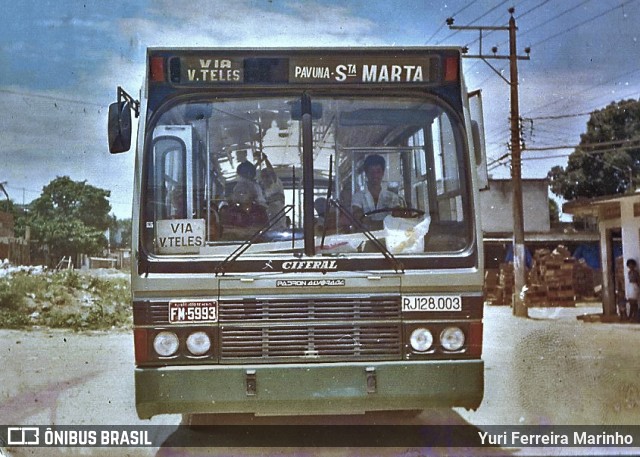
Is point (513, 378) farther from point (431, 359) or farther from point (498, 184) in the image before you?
point (498, 184)

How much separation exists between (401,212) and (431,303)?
0.61 metres

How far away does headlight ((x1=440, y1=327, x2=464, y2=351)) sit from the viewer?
4.46 meters

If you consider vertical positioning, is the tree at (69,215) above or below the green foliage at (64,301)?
above

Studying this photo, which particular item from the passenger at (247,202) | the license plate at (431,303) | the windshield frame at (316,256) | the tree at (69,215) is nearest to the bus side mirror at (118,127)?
the windshield frame at (316,256)

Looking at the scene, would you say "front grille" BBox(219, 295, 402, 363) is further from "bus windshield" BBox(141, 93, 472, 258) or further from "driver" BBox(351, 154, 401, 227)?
"driver" BBox(351, 154, 401, 227)

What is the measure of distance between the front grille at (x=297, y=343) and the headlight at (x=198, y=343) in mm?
90

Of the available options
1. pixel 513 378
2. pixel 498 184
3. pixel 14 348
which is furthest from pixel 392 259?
pixel 498 184

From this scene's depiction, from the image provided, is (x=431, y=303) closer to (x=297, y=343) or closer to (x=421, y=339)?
(x=421, y=339)

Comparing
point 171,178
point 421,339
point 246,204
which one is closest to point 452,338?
point 421,339

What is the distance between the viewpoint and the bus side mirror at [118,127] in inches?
175

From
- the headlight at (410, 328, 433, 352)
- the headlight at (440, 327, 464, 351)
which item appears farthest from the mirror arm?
the headlight at (440, 327, 464, 351)

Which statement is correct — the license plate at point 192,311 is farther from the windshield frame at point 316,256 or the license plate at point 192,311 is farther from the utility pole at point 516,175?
the utility pole at point 516,175

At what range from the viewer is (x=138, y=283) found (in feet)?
14.3

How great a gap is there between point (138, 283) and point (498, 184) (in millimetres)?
26029
